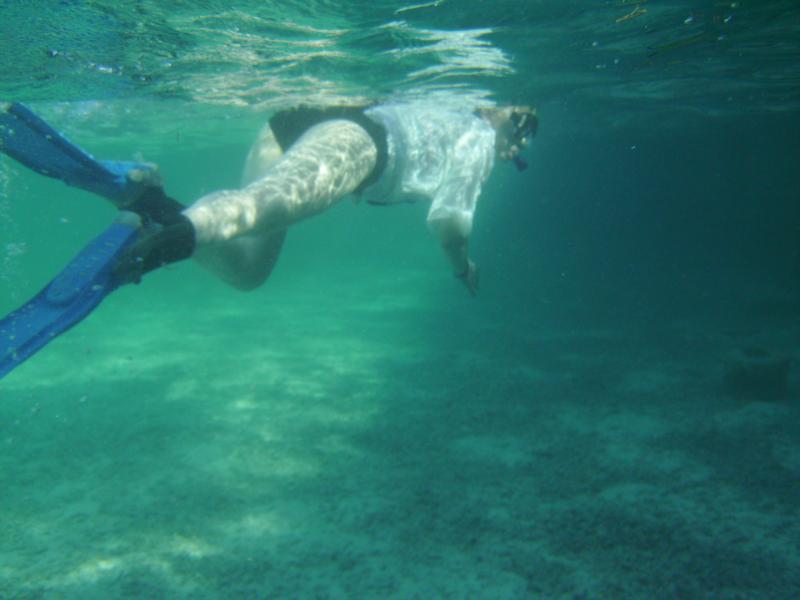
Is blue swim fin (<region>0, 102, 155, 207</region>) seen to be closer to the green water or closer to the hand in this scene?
the hand

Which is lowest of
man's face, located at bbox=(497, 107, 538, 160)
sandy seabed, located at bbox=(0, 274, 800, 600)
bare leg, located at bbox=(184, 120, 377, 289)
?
Result: sandy seabed, located at bbox=(0, 274, 800, 600)

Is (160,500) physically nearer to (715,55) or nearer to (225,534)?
(225,534)

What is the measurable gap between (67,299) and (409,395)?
8479 millimetres

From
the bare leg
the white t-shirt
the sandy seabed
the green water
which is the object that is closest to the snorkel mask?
the white t-shirt

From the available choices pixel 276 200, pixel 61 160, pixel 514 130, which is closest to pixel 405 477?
pixel 276 200

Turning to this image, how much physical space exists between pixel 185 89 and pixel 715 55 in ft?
53.3

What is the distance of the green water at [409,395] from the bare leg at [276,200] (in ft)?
11.4

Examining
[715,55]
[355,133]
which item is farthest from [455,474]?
[715,55]

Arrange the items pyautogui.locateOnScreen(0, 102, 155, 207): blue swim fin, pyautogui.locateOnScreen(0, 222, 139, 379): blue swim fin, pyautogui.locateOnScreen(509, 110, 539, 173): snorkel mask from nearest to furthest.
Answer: pyautogui.locateOnScreen(0, 222, 139, 379): blue swim fin, pyautogui.locateOnScreen(0, 102, 155, 207): blue swim fin, pyautogui.locateOnScreen(509, 110, 539, 173): snorkel mask

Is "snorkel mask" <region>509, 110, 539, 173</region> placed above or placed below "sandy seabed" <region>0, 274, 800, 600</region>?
above

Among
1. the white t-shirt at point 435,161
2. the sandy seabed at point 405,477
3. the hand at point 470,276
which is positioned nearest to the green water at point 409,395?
the sandy seabed at point 405,477

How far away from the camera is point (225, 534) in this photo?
6199mm

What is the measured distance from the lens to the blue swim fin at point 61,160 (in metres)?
3.39

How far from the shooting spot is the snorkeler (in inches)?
125
